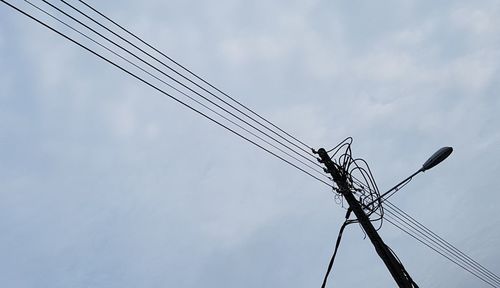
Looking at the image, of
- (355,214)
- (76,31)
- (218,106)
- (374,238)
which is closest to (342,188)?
(355,214)

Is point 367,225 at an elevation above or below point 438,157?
below

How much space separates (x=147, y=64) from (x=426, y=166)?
23.8ft

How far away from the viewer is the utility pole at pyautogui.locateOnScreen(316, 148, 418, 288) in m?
7.89

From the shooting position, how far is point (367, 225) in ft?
28.0

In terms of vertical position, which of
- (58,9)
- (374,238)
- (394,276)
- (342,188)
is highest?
(58,9)

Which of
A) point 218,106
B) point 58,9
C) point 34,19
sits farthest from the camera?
point 218,106

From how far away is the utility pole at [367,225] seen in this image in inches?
311

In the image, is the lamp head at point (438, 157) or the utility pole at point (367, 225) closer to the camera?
the utility pole at point (367, 225)

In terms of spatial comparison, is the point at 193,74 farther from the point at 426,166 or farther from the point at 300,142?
the point at 426,166

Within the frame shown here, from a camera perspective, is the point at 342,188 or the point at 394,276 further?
the point at 342,188

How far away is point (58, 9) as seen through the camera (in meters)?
4.82

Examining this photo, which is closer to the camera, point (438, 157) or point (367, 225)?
point (367, 225)

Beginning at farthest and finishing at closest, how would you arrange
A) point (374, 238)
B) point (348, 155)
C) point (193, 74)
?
point (348, 155)
point (374, 238)
point (193, 74)

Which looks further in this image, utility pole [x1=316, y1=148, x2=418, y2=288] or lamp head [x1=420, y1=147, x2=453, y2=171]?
lamp head [x1=420, y1=147, x2=453, y2=171]
